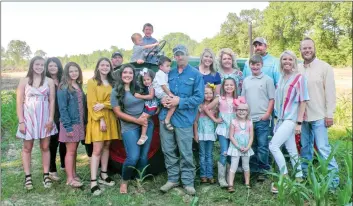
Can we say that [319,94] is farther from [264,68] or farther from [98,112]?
[98,112]

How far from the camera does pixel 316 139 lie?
378 cm

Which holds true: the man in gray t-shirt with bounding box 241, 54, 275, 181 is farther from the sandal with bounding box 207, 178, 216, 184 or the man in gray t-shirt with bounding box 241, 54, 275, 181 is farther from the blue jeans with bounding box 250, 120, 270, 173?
the sandal with bounding box 207, 178, 216, 184

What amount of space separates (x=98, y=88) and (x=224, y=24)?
39.5 meters

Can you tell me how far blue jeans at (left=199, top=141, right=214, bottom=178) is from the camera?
13.1ft

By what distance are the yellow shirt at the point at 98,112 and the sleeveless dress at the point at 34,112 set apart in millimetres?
535

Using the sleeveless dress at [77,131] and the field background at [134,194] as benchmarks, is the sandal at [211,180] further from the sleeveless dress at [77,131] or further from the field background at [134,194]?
the sleeveless dress at [77,131]

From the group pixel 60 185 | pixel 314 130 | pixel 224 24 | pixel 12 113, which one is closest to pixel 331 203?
pixel 314 130

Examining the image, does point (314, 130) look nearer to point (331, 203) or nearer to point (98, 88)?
point (331, 203)

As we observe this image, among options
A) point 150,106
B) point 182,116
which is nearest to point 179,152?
point 182,116

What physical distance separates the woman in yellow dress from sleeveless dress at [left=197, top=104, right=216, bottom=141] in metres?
0.96

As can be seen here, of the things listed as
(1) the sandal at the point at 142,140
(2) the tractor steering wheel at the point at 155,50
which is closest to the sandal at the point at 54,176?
(1) the sandal at the point at 142,140

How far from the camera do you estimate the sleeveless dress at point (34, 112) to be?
386cm

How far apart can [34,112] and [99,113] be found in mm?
755

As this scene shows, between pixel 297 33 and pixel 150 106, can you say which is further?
pixel 297 33
